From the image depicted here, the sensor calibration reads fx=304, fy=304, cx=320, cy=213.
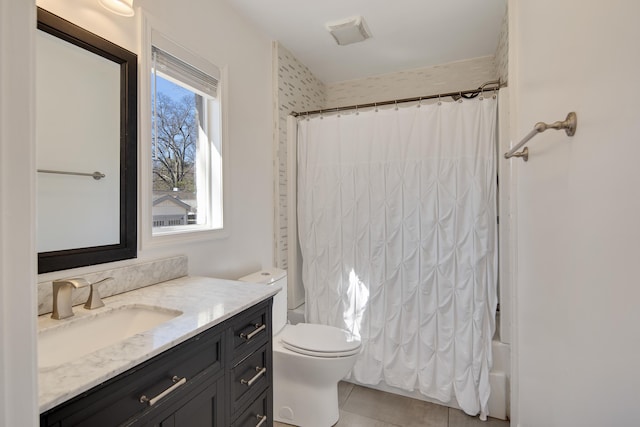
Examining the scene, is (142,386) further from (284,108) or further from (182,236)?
(284,108)

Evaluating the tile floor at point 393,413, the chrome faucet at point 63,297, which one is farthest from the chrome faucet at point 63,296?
the tile floor at point 393,413

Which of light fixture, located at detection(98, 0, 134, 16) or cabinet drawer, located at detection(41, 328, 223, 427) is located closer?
cabinet drawer, located at detection(41, 328, 223, 427)

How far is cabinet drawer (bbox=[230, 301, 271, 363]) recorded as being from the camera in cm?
106

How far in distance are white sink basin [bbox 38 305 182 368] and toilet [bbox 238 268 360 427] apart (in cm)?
66

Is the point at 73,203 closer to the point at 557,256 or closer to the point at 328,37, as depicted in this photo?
the point at 557,256

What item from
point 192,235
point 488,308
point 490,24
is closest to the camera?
point 192,235

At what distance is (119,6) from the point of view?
1.15m

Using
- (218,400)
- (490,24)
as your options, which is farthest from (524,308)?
(490,24)

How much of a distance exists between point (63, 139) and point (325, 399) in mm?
1722

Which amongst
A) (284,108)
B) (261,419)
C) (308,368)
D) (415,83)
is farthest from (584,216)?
(415,83)

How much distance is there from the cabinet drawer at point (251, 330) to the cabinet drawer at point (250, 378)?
37mm

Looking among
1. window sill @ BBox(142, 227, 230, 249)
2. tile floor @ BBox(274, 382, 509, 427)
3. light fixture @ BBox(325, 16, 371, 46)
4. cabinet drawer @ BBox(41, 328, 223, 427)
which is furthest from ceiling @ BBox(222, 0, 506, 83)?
tile floor @ BBox(274, 382, 509, 427)

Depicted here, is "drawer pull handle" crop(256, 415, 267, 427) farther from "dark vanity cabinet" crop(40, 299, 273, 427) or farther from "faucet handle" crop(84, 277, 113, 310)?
"faucet handle" crop(84, 277, 113, 310)

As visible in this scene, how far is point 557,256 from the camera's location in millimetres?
910
